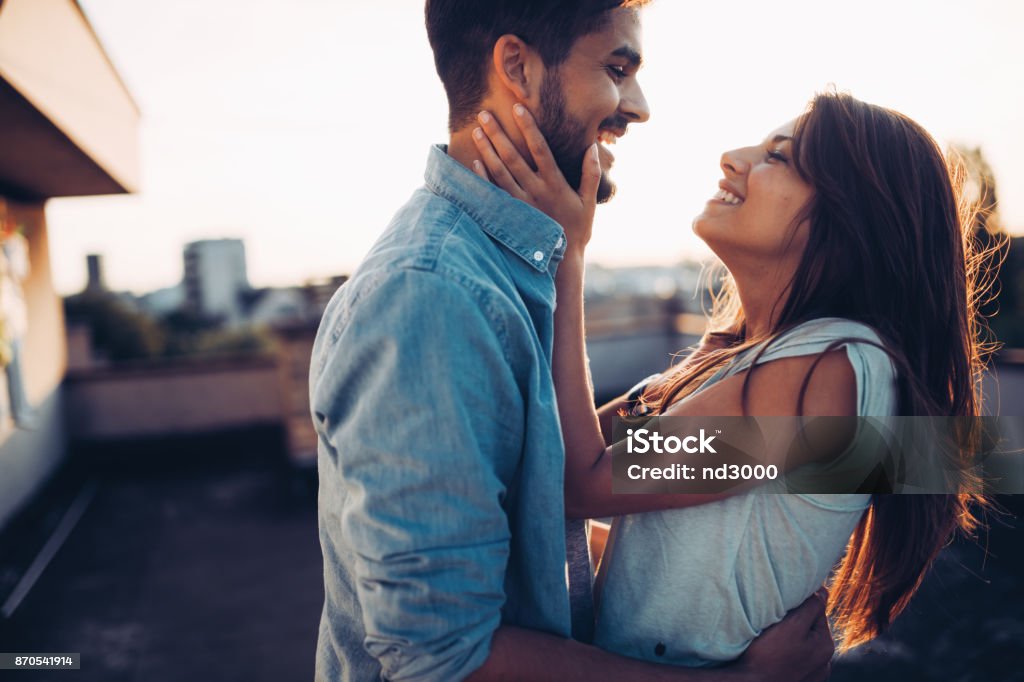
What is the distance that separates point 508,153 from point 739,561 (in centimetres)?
91

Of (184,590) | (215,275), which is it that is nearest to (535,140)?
(184,590)

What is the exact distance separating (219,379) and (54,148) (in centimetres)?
452

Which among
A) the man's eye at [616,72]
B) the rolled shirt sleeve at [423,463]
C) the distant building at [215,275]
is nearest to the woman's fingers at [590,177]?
the man's eye at [616,72]

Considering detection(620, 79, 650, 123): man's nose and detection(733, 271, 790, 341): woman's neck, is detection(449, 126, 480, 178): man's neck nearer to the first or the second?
detection(620, 79, 650, 123): man's nose

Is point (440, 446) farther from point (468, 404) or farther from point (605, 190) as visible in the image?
point (605, 190)

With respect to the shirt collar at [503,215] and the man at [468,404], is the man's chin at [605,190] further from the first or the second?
the shirt collar at [503,215]

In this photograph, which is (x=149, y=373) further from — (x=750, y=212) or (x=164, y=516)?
(x=750, y=212)

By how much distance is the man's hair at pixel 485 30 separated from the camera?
122 cm

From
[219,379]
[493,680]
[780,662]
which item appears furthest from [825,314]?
[219,379]

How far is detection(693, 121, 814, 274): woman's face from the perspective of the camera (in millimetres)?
1682

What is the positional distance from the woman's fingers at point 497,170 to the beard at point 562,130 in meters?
0.11

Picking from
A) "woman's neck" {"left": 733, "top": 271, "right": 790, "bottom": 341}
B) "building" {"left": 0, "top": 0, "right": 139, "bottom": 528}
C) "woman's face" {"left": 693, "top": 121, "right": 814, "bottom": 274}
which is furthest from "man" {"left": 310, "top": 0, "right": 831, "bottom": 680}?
"building" {"left": 0, "top": 0, "right": 139, "bottom": 528}

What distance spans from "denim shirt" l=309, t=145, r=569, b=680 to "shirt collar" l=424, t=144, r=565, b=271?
4cm

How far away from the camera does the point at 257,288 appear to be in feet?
124
